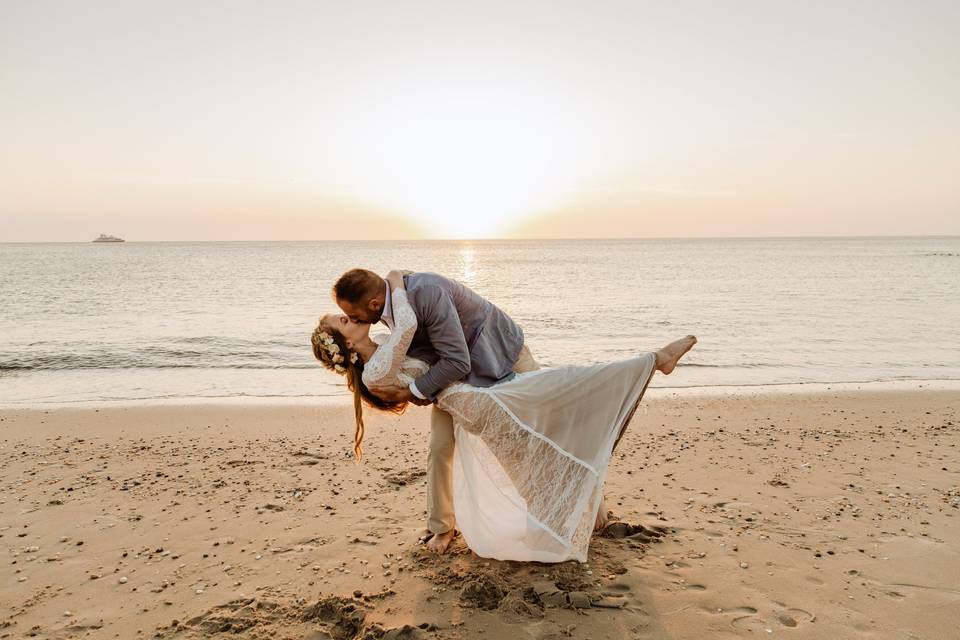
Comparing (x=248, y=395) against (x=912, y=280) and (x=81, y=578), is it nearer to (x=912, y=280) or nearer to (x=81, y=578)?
(x=81, y=578)

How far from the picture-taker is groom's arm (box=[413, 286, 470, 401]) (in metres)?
3.80

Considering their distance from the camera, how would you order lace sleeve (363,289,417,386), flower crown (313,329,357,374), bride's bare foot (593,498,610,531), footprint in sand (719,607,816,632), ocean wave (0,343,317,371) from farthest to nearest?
→ ocean wave (0,343,317,371), bride's bare foot (593,498,610,531), flower crown (313,329,357,374), lace sleeve (363,289,417,386), footprint in sand (719,607,816,632)

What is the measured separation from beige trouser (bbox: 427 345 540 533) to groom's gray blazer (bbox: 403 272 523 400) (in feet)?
0.56

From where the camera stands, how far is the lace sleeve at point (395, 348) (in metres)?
3.76

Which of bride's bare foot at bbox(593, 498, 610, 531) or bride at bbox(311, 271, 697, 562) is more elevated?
bride at bbox(311, 271, 697, 562)

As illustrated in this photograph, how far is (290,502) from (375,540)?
45.7 inches

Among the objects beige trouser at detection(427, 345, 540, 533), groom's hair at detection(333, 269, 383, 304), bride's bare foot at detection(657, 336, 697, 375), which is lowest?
beige trouser at detection(427, 345, 540, 533)

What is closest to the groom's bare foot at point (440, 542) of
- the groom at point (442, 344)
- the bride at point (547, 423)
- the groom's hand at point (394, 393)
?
the groom at point (442, 344)

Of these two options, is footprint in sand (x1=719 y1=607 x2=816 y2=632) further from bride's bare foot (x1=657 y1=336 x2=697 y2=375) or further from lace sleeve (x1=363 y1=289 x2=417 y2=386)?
lace sleeve (x1=363 y1=289 x2=417 y2=386)

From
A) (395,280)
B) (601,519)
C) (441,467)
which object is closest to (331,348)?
(395,280)

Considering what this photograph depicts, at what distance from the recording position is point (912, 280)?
35.8m

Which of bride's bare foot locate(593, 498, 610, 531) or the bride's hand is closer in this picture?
the bride's hand

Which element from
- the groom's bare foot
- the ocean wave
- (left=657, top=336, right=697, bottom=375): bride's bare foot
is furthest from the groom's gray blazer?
the ocean wave

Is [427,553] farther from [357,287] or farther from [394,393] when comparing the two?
[357,287]
